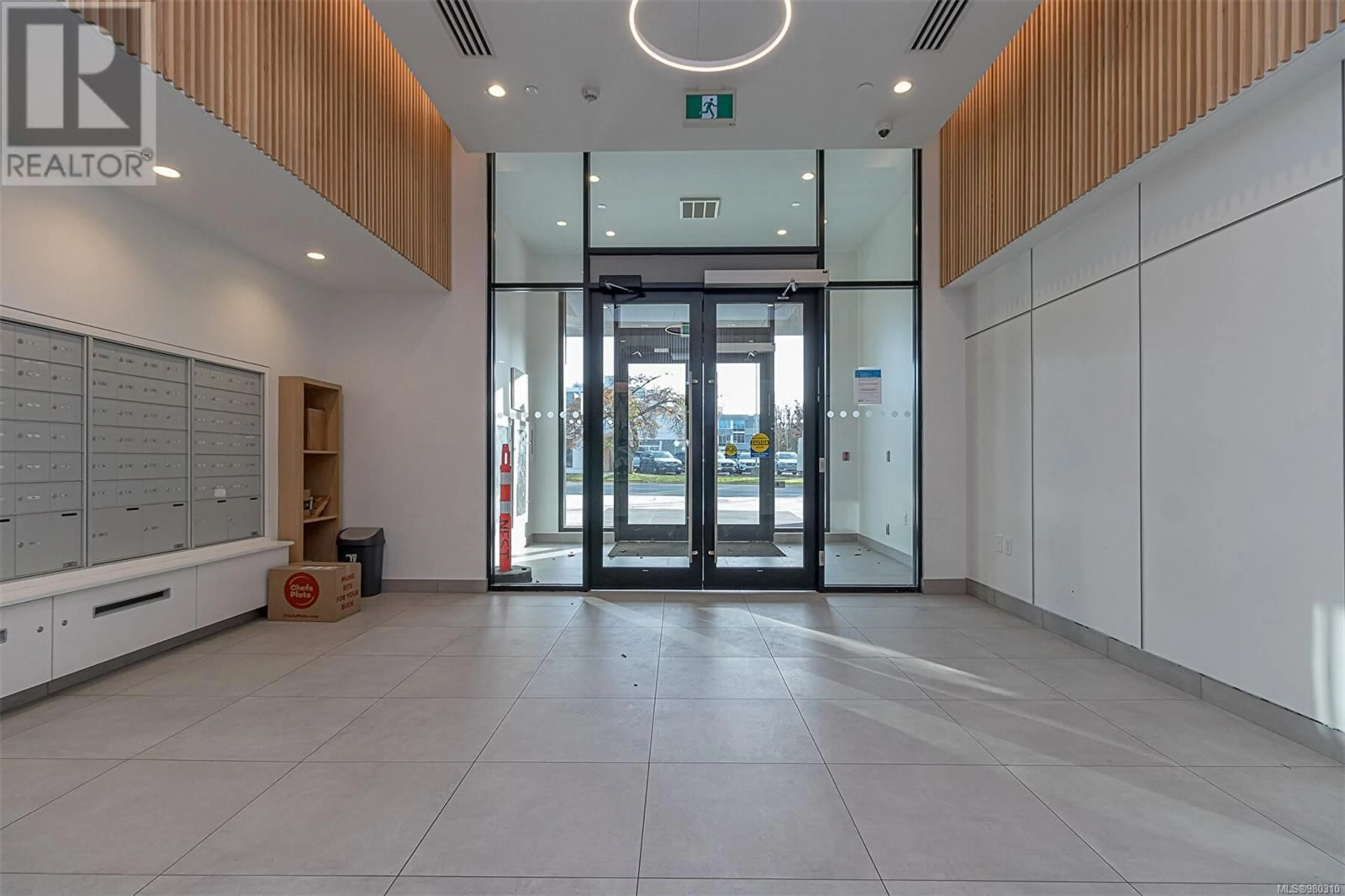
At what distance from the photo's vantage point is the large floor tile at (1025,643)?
13.5ft

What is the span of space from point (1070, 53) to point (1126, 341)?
2145 millimetres

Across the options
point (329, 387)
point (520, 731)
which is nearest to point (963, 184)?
point (520, 731)

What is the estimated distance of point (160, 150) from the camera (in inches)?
132

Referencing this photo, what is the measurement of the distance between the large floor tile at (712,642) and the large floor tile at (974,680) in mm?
1033

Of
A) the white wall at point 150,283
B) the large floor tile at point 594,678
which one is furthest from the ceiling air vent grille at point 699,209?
the large floor tile at point 594,678

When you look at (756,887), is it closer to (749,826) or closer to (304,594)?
(749,826)

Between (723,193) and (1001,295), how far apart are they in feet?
9.88

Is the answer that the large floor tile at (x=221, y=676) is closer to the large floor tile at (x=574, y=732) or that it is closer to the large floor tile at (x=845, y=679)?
the large floor tile at (x=574, y=732)

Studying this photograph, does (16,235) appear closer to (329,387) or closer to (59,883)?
(329,387)

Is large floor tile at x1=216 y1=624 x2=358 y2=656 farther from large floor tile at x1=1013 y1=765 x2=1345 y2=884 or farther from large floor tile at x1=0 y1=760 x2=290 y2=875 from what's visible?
large floor tile at x1=1013 y1=765 x2=1345 y2=884

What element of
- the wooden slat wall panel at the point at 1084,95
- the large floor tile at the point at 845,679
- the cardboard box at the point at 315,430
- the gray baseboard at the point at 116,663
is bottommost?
the large floor tile at the point at 845,679

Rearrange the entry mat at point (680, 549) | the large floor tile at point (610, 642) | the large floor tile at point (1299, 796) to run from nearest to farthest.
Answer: the large floor tile at point (1299, 796), the large floor tile at point (610, 642), the entry mat at point (680, 549)

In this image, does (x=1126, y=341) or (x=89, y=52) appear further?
(x=1126, y=341)

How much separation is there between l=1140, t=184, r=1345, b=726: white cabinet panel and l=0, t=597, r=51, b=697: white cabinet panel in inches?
263
